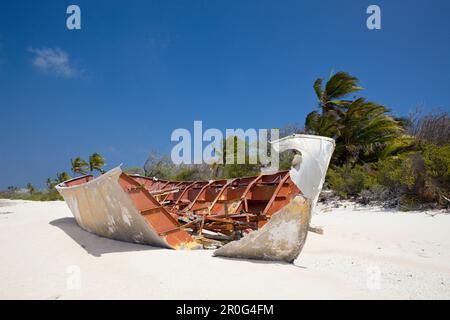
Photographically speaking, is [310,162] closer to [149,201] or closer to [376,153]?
[149,201]

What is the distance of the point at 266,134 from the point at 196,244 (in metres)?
17.0

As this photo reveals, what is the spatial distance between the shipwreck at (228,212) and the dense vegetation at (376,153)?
9.20ft

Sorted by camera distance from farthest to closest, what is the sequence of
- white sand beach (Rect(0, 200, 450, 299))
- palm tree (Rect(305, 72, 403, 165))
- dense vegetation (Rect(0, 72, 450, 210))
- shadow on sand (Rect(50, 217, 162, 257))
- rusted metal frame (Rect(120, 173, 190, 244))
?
palm tree (Rect(305, 72, 403, 165))
dense vegetation (Rect(0, 72, 450, 210))
rusted metal frame (Rect(120, 173, 190, 244))
shadow on sand (Rect(50, 217, 162, 257))
white sand beach (Rect(0, 200, 450, 299))

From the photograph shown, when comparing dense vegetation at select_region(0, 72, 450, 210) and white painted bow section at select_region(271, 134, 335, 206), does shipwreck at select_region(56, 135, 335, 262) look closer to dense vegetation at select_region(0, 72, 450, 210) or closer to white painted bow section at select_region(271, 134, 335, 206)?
white painted bow section at select_region(271, 134, 335, 206)

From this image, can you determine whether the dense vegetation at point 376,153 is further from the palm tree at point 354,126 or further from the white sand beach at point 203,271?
the white sand beach at point 203,271

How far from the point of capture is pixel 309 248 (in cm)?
508

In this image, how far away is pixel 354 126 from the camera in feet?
50.7

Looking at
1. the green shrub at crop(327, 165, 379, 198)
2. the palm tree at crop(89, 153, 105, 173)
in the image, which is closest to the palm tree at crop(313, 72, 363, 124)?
the green shrub at crop(327, 165, 379, 198)

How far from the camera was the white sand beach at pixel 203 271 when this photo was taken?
2695mm

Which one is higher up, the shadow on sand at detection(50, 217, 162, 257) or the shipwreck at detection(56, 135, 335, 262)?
the shipwreck at detection(56, 135, 335, 262)

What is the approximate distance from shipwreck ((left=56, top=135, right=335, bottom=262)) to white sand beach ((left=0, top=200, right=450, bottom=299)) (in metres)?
0.19

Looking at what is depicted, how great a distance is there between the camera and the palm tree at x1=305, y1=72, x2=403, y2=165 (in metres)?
15.0
